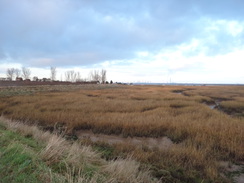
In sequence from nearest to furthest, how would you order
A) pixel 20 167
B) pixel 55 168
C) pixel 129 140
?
pixel 20 167 → pixel 55 168 → pixel 129 140

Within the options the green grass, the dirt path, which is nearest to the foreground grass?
the green grass

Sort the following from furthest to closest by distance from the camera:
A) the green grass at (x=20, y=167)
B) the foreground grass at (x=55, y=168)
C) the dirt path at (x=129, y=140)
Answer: the dirt path at (x=129, y=140) → the foreground grass at (x=55, y=168) → the green grass at (x=20, y=167)

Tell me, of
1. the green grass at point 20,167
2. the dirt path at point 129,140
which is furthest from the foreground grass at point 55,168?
the dirt path at point 129,140

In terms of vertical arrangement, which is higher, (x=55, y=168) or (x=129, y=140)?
(x=55, y=168)

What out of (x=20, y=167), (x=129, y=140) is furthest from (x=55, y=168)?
(x=129, y=140)

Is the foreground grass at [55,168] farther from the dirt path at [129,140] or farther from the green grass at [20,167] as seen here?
the dirt path at [129,140]

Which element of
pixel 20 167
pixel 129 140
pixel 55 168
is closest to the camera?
pixel 20 167

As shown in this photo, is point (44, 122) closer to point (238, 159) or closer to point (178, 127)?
point (178, 127)

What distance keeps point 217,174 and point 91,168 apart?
3.57 metres

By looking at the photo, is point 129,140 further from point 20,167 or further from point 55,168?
point 20,167

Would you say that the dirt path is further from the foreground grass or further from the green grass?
the green grass

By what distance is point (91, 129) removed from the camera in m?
9.55

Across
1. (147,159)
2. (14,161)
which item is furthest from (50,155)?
(147,159)

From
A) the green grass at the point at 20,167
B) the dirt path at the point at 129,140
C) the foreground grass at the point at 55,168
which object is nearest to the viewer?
the green grass at the point at 20,167
